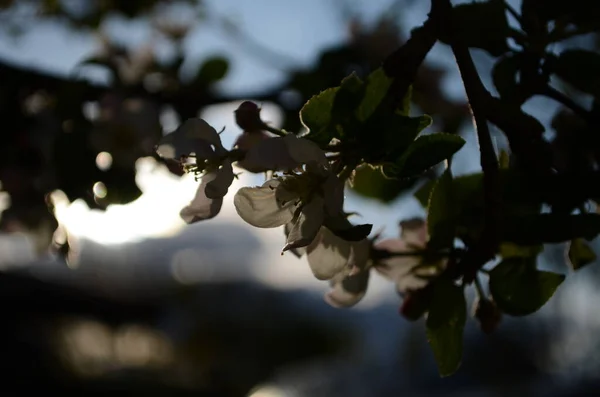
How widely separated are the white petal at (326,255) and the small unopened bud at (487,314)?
4.8 inches

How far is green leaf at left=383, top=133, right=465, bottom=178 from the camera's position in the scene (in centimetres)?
36

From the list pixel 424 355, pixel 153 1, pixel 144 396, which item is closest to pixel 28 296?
pixel 144 396

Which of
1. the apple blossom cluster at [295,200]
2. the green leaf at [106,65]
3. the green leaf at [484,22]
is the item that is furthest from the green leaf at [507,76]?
the green leaf at [106,65]

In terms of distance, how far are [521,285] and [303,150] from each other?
0.18 metres

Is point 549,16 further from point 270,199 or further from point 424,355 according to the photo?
point 424,355

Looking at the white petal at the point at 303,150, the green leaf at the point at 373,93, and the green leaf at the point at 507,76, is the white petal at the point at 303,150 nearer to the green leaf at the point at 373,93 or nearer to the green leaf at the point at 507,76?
the green leaf at the point at 373,93

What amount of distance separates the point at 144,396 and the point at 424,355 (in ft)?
8.82

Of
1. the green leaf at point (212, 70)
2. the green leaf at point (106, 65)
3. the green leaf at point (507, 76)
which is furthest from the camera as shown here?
the green leaf at point (212, 70)

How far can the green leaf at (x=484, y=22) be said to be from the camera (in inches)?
17.3

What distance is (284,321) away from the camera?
7027 millimetres

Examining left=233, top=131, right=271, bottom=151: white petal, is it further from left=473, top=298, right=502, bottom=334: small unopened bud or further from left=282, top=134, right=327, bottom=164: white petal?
left=473, top=298, right=502, bottom=334: small unopened bud

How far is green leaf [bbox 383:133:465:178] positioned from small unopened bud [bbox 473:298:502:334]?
6.0 inches

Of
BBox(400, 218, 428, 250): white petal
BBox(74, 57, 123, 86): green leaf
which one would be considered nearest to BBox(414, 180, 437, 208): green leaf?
BBox(400, 218, 428, 250): white petal

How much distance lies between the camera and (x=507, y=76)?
452 mm
